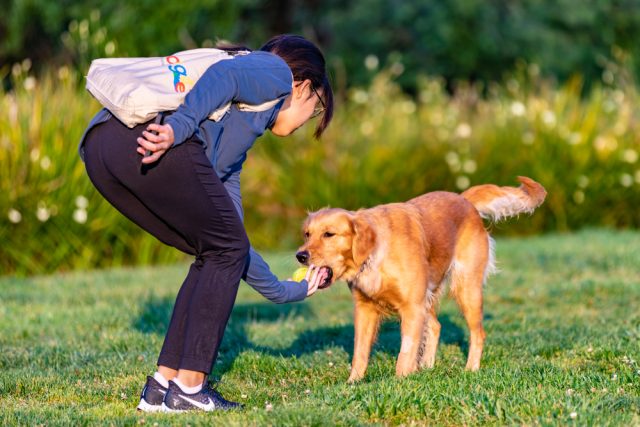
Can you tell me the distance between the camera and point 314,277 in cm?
532

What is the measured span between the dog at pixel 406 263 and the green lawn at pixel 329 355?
0.23 m

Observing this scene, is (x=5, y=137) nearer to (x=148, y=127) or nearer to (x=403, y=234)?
(x=403, y=234)

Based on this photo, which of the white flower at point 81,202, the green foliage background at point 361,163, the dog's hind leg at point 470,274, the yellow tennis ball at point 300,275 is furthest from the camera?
the green foliage background at point 361,163

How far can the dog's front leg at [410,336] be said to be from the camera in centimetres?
554

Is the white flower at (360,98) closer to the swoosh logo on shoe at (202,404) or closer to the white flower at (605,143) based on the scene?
the white flower at (605,143)

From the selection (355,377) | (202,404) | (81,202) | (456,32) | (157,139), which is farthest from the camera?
(456,32)

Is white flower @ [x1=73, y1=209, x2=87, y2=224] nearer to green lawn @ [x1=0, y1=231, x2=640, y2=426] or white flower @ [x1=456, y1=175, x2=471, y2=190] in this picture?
green lawn @ [x1=0, y1=231, x2=640, y2=426]

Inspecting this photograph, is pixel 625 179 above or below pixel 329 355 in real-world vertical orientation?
above

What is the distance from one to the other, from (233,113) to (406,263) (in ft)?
5.43

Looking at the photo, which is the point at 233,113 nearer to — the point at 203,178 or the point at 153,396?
the point at 203,178

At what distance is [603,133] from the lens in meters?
14.2

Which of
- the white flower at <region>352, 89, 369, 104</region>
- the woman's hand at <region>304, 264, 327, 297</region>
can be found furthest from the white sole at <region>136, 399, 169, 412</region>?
the white flower at <region>352, 89, 369, 104</region>

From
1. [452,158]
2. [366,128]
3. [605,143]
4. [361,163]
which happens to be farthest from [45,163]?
[605,143]

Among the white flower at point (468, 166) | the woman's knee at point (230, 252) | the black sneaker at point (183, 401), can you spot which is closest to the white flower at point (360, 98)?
the white flower at point (468, 166)
